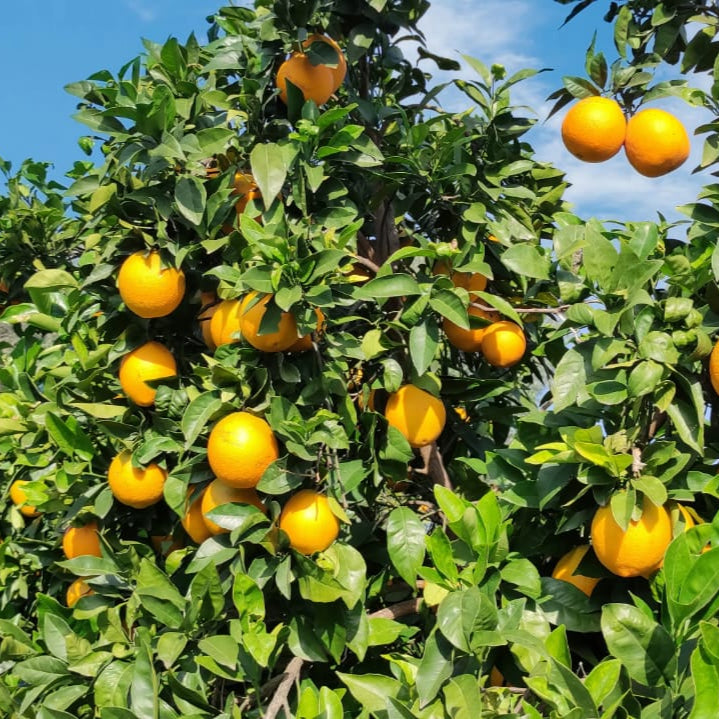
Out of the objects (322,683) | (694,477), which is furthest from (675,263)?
(322,683)

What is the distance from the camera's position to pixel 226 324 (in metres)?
1.53

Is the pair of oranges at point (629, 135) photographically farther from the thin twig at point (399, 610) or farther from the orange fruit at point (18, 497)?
the orange fruit at point (18, 497)

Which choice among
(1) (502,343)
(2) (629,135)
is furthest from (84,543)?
(2) (629,135)

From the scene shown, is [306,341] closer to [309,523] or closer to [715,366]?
[309,523]

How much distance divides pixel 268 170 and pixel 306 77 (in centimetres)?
27

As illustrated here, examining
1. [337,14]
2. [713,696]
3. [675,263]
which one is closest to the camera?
[713,696]

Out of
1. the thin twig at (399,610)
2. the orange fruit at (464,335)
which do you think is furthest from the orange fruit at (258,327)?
the thin twig at (399,610)

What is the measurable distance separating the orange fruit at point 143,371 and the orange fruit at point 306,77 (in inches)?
23.5

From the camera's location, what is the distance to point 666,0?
167 cm

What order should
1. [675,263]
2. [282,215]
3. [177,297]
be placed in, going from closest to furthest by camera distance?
[675,263] → [282,215] → [177,297]

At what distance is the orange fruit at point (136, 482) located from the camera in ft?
5.19

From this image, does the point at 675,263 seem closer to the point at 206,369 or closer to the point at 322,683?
the point at 206,369

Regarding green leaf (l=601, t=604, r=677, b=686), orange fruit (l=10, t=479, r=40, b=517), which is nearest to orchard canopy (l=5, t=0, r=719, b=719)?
green leaf (l=601, t=604, r=677, b=686)

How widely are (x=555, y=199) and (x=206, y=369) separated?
1043 mm
